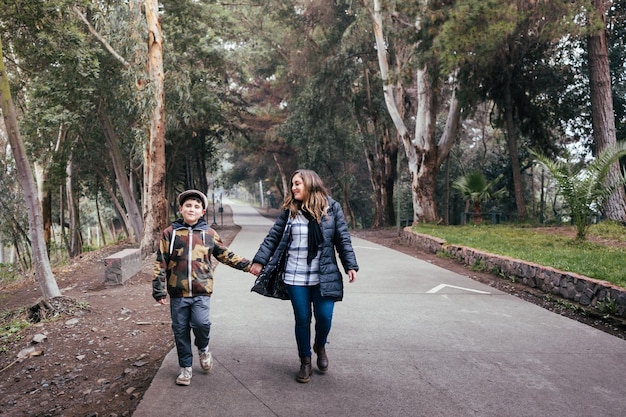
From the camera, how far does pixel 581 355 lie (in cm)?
480

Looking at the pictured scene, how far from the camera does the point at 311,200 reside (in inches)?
159

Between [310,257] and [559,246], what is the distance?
8.43 metres

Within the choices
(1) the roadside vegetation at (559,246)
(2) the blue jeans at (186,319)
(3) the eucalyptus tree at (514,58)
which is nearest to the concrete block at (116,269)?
(2) the blue jeans at (186,319)

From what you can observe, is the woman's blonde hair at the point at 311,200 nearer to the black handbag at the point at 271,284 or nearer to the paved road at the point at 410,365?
the black handbag at the point at 271,284

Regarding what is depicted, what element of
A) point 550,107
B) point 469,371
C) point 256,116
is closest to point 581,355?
point 469,371

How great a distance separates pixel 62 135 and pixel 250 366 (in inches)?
654

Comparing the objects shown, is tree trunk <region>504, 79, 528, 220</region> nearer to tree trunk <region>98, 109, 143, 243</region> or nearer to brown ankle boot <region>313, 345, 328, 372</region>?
tree trunk <region>98, 109, 143, 243</region>

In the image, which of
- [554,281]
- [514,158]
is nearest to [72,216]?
[514,158]

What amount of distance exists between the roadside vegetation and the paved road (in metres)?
1.44

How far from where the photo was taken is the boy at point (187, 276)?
392 centimetres

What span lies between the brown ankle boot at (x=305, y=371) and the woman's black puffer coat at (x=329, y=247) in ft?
1.89

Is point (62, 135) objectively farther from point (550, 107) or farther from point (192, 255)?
point (550, 107)

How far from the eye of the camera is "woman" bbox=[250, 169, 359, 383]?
399 centimetres

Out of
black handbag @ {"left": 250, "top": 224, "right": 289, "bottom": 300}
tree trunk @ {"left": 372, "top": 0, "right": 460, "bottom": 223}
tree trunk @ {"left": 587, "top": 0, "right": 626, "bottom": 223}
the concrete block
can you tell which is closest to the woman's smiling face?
black handbag @ {"left": 250, "top": 224, "right": 289, "bottom": 300}
